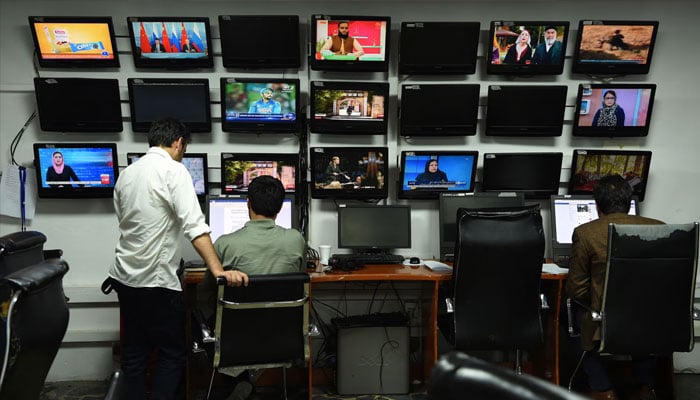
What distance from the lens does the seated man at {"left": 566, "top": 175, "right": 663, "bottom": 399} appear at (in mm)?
2348

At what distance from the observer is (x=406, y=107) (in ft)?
9.94

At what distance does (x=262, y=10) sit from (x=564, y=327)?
8.79 feet

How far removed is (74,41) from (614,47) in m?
3.37

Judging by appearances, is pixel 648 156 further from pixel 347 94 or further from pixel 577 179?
pixel 347 94

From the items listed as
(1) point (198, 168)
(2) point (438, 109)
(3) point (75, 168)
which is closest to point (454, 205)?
(2) point (438, 109)

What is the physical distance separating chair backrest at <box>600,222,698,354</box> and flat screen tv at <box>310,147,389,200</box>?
1396 millimetres

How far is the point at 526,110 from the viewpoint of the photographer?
3088mm

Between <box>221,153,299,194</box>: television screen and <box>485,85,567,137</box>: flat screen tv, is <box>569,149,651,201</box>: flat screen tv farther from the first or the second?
<box>221,153,299,194</box>: television screen

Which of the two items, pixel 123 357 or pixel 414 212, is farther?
pixel 414 212

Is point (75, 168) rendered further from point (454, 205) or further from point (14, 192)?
→ point (454, 205)

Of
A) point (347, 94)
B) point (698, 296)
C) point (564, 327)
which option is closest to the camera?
point (564, 327)

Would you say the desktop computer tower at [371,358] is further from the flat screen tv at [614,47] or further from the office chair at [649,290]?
the flat screen tv at [614,47]

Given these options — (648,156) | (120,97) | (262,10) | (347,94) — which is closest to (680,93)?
(648,156)

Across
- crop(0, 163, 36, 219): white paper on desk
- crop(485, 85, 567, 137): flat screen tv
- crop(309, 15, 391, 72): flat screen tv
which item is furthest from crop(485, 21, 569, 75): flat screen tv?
crop(0, 163, 36, 219): white paper on desk
